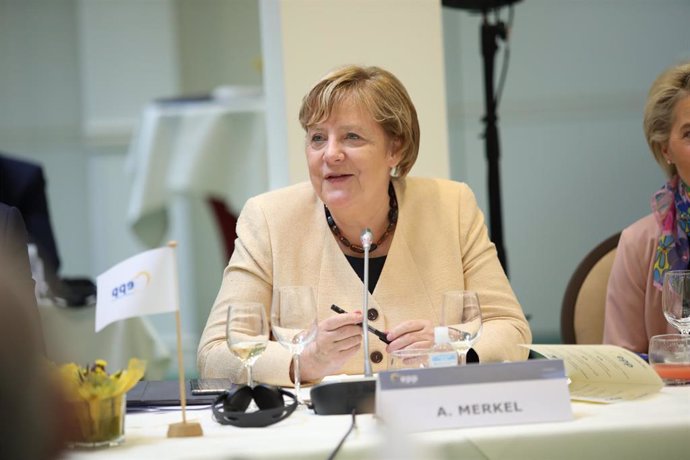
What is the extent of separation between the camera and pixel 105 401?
4.92ft

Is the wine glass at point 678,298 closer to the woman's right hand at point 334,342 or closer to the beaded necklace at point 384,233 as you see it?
the woman's right hand at point 334,342

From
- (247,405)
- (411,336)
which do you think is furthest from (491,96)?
(247,405)

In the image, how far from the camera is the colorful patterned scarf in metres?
2.65

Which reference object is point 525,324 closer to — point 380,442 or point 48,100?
point 380,442

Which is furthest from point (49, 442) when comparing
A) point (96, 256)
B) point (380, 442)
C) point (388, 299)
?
point (96, 256)

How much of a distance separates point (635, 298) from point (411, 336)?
35.9 inches

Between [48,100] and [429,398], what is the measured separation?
19.7 feet

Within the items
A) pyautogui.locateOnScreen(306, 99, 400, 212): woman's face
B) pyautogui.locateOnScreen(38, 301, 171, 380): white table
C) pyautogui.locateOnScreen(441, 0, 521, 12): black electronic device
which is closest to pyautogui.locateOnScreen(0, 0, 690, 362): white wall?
pyautogui.locateOnScreen(441, 0, 521, 12): black electronic device

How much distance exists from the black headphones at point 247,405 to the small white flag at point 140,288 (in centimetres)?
17

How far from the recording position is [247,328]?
5.72ft

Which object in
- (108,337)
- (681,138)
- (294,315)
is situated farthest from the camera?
(108,337)

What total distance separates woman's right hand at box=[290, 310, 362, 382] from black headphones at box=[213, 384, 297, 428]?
284 mm

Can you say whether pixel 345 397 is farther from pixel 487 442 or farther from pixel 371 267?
pixel 371 267

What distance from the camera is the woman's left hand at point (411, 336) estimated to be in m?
1.98
